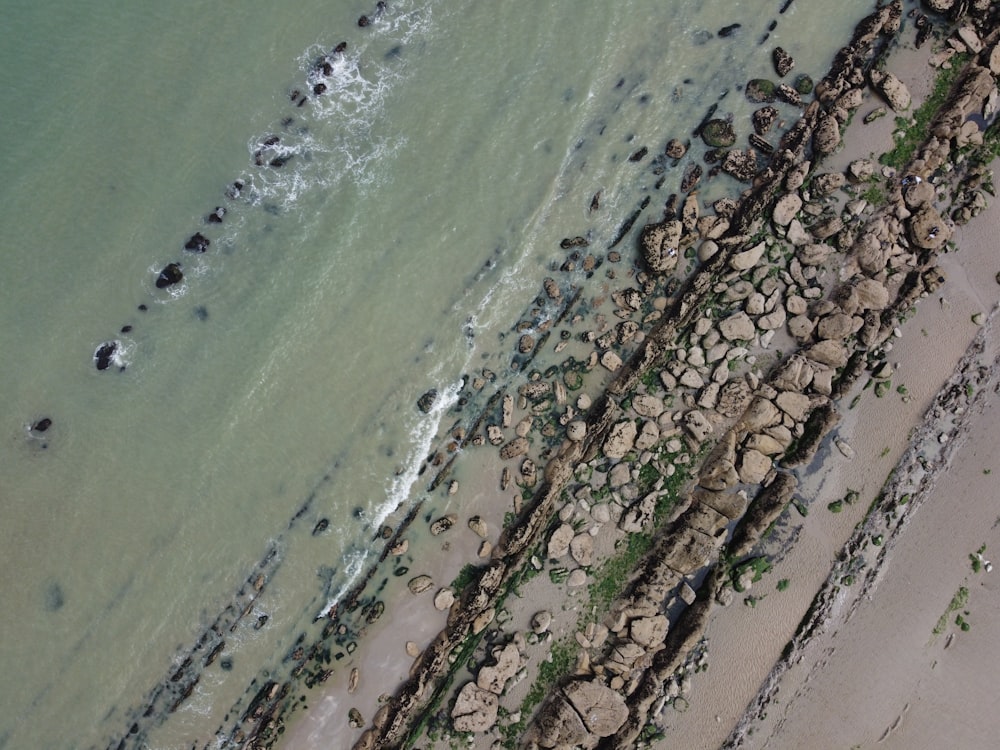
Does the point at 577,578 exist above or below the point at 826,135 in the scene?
below

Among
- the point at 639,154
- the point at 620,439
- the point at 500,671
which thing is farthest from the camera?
the point at 639,154

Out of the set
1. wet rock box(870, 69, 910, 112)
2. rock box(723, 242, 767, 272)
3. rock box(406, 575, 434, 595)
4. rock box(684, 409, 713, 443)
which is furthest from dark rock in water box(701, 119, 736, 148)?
rock box(406, 575, 434, 595)

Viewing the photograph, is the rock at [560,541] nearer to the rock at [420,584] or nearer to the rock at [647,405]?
the rock at [420,584]

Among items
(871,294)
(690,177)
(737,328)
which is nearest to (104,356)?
(690,177)

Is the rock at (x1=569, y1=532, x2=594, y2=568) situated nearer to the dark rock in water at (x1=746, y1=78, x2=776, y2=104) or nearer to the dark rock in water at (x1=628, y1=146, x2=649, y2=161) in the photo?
the dark rock in water at (x1=628, y1=146, x2=649, y2=161)

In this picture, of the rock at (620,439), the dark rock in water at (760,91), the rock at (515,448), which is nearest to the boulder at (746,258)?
the dark rock in water at (760,91)

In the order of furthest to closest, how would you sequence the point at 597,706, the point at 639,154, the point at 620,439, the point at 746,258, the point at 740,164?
the point at 639,154
the point at 740,164
the point at 746,258
the point at 620,439
the point at 597,706

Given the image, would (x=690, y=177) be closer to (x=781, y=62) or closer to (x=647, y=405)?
(x=781, y=62)
